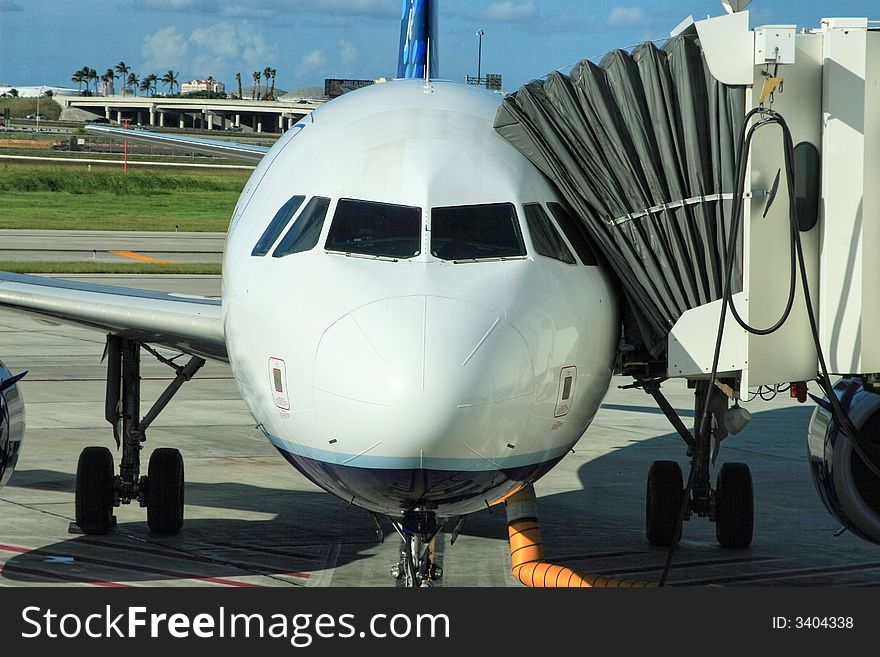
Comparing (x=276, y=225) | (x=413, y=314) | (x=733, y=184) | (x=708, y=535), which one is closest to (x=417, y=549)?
(x=413, y=314)

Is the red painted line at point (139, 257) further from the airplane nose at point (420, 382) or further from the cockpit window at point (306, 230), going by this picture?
the airplane nose at point (420, 382)

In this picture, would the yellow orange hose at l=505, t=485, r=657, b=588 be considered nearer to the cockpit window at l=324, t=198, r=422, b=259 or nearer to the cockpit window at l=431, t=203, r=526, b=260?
the cockpit window at l=431, t=203, r=526, b=260

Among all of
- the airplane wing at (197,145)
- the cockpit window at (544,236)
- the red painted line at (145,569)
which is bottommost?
the red painted line at (145,569)

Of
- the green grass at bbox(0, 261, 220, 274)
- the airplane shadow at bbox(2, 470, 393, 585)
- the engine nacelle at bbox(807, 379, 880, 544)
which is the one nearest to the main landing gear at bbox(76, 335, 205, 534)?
the airplane shadow at bbox(2, 470, 393, 585)

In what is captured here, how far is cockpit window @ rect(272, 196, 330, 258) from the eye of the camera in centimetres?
870

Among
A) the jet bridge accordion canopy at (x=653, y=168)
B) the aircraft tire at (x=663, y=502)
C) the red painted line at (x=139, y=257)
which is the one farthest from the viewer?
the red painted line at (x=139, y=257)

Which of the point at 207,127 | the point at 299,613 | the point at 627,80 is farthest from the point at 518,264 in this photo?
→ the point at 207,127

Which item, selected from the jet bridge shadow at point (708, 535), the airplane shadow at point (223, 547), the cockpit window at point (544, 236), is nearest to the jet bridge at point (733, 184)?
the cockpit window at point (544, 236)

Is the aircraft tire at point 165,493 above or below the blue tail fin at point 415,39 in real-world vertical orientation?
below

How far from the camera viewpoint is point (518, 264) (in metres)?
8.42

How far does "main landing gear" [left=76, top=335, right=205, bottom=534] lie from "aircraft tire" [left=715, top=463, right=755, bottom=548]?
18.0ft

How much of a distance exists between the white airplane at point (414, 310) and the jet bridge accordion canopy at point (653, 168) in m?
0.21

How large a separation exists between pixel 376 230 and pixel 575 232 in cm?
147

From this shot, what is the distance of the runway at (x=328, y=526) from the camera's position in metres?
11.8
